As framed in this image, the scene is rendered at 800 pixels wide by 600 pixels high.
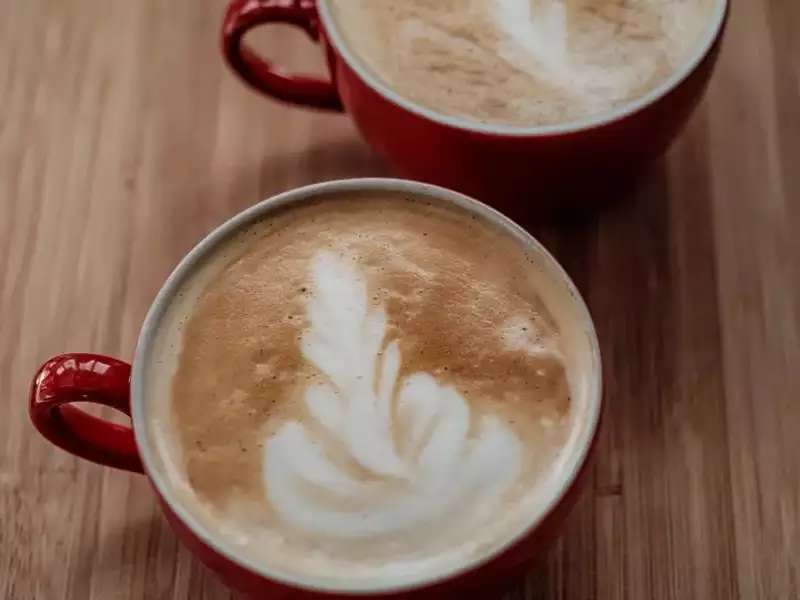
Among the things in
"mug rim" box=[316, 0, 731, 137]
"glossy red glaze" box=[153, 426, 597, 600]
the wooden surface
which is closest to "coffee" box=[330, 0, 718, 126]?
"mug rim" box=[316, 0, 731, 137]

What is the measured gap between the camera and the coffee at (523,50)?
0.63 m

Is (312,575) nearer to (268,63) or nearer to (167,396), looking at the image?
(167,396)

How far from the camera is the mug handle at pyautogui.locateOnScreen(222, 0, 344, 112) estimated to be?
0.68m

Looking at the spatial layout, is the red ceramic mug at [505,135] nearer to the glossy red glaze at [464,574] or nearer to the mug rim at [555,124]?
the mug rim at [555,124]

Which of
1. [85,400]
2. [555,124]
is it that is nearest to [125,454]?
[85,400]

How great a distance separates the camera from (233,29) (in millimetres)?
694

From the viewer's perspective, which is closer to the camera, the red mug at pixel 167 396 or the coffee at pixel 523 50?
the red mug at pixel 167 396

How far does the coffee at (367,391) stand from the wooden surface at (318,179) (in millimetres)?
117

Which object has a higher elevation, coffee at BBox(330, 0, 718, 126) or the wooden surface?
coffee at BBox(330, 0, 718, 126)

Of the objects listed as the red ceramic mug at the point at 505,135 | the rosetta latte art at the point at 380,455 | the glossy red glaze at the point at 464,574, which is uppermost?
the red ceramic mug at the point at 505,135

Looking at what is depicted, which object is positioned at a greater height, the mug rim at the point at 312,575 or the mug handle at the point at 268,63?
the mug handle at the point at 268,63

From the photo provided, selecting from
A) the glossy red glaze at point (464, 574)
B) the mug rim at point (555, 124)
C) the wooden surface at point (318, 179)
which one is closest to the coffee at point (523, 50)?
the mug rim at point (555, 124)

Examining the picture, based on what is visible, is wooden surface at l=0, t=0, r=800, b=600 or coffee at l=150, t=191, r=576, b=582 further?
wooden surface at l=0, t=0, r=800, b=600

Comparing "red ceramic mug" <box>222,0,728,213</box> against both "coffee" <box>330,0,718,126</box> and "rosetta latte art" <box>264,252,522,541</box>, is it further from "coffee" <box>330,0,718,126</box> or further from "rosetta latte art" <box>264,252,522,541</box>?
"rosetta latte art" <box>264,252,522,541</box>
